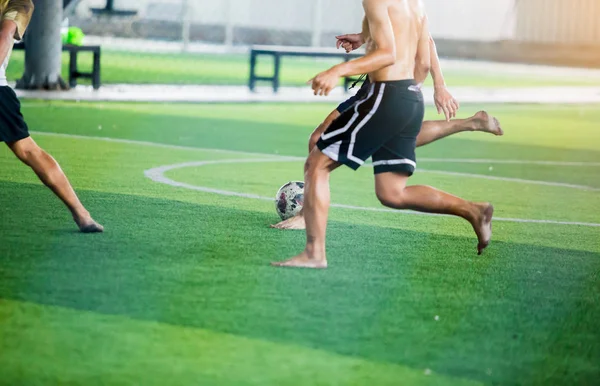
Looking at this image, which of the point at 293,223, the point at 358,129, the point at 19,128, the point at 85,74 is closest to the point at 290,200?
the point at 293,223

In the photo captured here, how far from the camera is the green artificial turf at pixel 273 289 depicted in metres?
5.54

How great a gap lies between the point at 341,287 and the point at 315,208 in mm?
605

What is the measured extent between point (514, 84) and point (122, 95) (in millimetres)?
14544

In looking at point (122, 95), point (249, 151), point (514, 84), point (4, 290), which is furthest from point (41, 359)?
point (514, 84)

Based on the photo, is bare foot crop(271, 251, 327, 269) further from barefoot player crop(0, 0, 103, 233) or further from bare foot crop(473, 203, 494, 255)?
barefoot player crop(0, 0, 103, 233)

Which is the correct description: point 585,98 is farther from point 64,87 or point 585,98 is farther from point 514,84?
point 64,87

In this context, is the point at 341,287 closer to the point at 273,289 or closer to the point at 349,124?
the point at 273,289

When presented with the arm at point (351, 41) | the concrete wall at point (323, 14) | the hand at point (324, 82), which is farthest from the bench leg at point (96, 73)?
the concrete wall at point (323, 14)

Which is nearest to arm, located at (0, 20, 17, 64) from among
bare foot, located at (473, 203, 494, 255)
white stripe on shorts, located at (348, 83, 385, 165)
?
white stripe on shorts, located at (348, 83, 385, 165)

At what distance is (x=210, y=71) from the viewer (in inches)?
1341

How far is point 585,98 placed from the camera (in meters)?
29.4

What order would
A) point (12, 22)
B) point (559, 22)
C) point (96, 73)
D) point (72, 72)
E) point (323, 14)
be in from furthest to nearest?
point (559, 22)
point (323, 14)
point (96, 73)
point (72, 72)
point (12, 22)

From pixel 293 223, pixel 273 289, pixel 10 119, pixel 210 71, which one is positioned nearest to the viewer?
pixel 273 289

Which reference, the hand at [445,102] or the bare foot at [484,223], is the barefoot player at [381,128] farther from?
the bare foot at [484,223]
